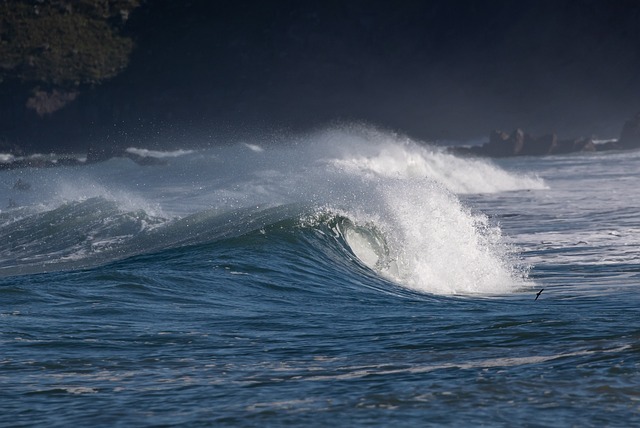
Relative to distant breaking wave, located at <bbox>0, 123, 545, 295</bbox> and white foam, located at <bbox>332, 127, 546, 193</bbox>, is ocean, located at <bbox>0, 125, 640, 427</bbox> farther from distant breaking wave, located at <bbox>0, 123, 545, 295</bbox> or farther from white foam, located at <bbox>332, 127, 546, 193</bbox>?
white foam, located at <bbox>332, 127, 546, 193</bbox>

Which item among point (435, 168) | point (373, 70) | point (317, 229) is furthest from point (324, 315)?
point (373, 70)

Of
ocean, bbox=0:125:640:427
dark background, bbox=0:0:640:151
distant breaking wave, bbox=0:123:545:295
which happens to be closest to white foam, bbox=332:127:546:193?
distant breaking wave, bbox=0:123:545:295

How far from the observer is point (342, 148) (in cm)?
4309

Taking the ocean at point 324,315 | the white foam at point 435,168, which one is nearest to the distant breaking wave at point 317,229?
the ocean at point 324,315

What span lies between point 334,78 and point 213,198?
58.1 m

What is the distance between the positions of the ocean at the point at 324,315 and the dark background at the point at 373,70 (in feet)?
193

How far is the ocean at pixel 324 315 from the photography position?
586 centimetres

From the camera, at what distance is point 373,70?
85.1 m

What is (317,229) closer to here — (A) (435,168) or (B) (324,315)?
(B) (324,315)

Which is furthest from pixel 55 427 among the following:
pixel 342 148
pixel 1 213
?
pixel 342 148

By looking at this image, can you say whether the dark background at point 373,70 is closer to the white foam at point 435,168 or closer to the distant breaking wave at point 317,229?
the white foam at point 435,168

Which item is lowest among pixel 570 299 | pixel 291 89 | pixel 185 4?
pixel 570 299

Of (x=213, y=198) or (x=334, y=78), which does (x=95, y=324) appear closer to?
(x=213, y=198)

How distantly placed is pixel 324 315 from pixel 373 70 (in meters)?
77.2
